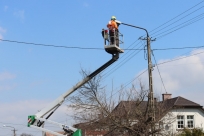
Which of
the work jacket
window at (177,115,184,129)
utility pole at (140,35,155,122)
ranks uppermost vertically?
the work jacket

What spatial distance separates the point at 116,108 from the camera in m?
26.1

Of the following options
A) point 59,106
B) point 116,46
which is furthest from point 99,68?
point 59,106

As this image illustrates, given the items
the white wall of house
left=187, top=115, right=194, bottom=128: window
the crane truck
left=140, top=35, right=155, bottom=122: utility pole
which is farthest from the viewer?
left=187, top=115, right=194, bottom=128: window

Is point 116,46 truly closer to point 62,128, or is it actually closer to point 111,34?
point 111,34

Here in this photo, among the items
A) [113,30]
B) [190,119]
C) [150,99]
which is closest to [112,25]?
[113,30]

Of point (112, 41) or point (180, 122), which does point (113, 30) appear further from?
point (180, 122)

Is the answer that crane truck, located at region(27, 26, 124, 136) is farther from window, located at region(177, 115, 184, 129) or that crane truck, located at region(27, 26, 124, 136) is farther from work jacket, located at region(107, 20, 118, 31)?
window, located at region(177, 115, 184, 129)

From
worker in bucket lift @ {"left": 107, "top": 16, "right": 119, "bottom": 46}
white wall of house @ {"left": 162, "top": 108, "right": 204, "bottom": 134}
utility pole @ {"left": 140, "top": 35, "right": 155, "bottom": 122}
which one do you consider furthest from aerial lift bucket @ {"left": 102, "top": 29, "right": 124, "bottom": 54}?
white wall of house @ {"left": 162, "top": 108, "right": 204, "bottom": 134}

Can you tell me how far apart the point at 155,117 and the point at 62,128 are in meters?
11.7

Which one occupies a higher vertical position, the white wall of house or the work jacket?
the work jacket

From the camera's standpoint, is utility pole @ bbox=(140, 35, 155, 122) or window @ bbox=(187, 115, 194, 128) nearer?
utility pole @ bbox=(140, 35, 155, 122)

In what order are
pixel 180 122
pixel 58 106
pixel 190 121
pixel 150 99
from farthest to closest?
pixel 190 121 < pixel 180 122 < pixel 150 99 < pixel 58 106

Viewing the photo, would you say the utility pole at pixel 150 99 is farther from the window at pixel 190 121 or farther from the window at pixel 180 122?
the window at pixel 190 121

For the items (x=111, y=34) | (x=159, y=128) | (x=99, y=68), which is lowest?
(x=159, y=128)
